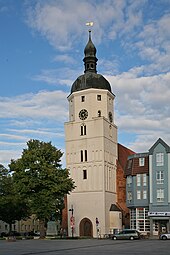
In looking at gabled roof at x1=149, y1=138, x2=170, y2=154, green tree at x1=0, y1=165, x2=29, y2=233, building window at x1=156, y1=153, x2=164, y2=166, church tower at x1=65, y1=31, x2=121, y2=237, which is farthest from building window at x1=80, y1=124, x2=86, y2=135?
green tree at x1=0, y1=165, x2=29, y2=233

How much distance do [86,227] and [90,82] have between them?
25490 mm

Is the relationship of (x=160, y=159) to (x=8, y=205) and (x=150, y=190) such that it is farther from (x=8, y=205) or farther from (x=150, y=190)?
(x=8, y=205)

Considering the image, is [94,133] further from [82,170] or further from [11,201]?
[11,201]

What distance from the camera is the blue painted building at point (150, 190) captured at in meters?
73.3

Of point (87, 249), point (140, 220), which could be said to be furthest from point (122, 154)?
point (87, 249)

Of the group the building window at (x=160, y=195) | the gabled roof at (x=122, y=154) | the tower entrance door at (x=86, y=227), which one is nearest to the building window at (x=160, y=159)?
the building window at (x=160, y=195)

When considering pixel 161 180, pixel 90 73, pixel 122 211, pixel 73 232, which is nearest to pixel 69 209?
pixel 73 232

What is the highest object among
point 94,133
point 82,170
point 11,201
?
point 94,133

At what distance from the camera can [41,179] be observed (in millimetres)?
61531

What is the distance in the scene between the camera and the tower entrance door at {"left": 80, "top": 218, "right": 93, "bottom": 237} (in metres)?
76.6

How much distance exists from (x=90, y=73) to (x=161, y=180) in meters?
23.5

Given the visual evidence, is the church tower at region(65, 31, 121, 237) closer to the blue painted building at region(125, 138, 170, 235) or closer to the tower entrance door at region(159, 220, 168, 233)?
the blue painted building at region(125, 138, 170, 235)

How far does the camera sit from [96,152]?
258ft

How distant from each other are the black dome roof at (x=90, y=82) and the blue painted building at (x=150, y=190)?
14.3 m
